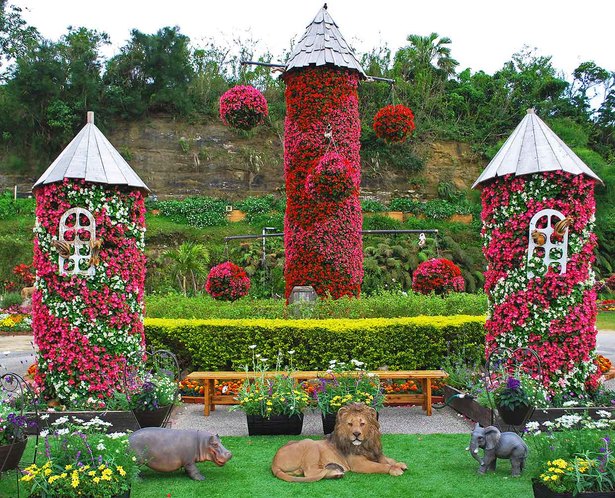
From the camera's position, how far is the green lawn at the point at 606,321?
18359 mm

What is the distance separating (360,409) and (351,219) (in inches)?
273

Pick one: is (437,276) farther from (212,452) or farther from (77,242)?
(212,452)

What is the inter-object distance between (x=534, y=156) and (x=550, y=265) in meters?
1.35

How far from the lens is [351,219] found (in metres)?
12.4

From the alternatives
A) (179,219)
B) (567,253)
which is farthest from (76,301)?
(179,219)

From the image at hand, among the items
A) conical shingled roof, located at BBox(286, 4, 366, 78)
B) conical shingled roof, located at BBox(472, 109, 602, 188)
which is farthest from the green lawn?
conical shingled roof, located at BBox(472, 109, 602, 188)

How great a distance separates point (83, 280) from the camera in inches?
298

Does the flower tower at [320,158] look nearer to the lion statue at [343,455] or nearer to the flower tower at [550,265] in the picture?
the flower tower at [550,265]

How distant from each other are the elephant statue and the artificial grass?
97mm

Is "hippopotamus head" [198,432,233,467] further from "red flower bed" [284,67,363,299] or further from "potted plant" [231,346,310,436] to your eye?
"red flower bed" [284,67,363,299]

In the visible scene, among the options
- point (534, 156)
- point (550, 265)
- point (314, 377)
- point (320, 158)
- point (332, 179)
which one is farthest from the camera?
point (320, 158)

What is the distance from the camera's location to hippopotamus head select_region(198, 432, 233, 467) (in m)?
5.49

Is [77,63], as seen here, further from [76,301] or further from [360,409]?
[360,409]

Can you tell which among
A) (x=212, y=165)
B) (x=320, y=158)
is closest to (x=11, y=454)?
(x=320, y=158)
